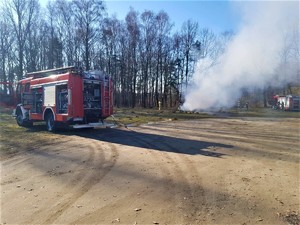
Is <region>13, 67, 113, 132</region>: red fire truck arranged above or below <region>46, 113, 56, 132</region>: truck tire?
above

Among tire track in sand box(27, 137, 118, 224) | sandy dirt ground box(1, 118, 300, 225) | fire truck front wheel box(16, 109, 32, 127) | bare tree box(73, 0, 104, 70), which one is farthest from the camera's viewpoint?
bare tree box(73, 0, 104, 70)

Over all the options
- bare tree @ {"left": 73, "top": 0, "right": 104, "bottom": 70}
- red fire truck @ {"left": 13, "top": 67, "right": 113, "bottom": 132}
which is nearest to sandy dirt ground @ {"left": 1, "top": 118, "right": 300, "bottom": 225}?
red fire truck @ {"left": 13, "top": 67, "right": 113, "bottom": 132}

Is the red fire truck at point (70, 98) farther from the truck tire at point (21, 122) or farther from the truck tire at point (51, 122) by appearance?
the truck tire at point (21, 122)

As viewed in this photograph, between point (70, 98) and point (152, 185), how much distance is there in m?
8.98

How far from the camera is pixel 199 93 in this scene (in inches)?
1439

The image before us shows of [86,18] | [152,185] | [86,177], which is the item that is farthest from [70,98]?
[86,18]

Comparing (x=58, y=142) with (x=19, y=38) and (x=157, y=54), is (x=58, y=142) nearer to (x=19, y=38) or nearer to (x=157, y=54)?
(x=19, y=38)

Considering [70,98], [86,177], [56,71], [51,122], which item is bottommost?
[86,177]

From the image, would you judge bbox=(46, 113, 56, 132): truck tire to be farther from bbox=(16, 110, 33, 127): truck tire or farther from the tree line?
the tree line

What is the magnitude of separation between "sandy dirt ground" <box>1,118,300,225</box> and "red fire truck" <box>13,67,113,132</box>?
408 cm

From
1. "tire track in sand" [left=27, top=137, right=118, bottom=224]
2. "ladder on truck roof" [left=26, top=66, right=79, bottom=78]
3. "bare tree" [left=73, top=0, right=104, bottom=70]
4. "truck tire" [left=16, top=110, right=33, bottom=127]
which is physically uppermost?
"bare tree" [left=73, top=0, right=104, bottom=70]

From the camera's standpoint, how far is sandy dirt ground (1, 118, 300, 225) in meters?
4.59

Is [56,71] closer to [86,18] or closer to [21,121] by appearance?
[21,121]

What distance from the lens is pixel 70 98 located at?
13906 millimetres
